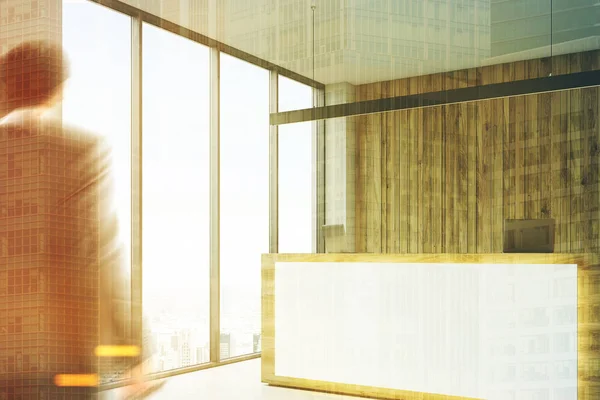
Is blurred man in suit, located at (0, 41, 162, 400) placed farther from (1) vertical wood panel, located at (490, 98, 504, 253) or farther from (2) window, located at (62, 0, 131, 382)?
(1) vertical wood panel, located at (490, 98, 504, 253)

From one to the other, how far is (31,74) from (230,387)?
0.65m

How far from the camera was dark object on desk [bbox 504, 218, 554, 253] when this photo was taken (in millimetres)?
586

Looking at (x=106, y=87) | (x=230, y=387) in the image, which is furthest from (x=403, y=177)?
(x=106, y=87)

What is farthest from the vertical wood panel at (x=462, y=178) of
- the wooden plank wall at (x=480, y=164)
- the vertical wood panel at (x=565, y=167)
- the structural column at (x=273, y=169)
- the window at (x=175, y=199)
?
the window at (x=175, y=199)

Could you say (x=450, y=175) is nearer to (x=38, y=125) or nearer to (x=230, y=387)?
(x=230, y=387)

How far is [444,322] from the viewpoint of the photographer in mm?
653

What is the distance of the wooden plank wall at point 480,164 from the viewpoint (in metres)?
0.58

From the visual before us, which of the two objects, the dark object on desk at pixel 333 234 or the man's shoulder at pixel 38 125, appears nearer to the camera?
the dark object on desk at pixel 333 234

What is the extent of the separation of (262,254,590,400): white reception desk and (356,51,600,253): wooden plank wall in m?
0.04

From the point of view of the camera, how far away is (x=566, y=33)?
0.59 metres

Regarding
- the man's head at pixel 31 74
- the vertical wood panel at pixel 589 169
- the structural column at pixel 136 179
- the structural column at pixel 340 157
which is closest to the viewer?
the vertical wood panel at pixel 589 169

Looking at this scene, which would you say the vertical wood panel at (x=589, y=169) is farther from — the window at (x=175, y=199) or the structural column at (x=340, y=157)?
the window at (x=175, y=199)

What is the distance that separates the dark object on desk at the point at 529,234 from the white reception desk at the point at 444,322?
0.02m

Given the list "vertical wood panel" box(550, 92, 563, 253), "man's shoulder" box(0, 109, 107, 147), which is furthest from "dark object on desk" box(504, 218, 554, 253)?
"man's shoulder" box(0, 109, 107, 147)
